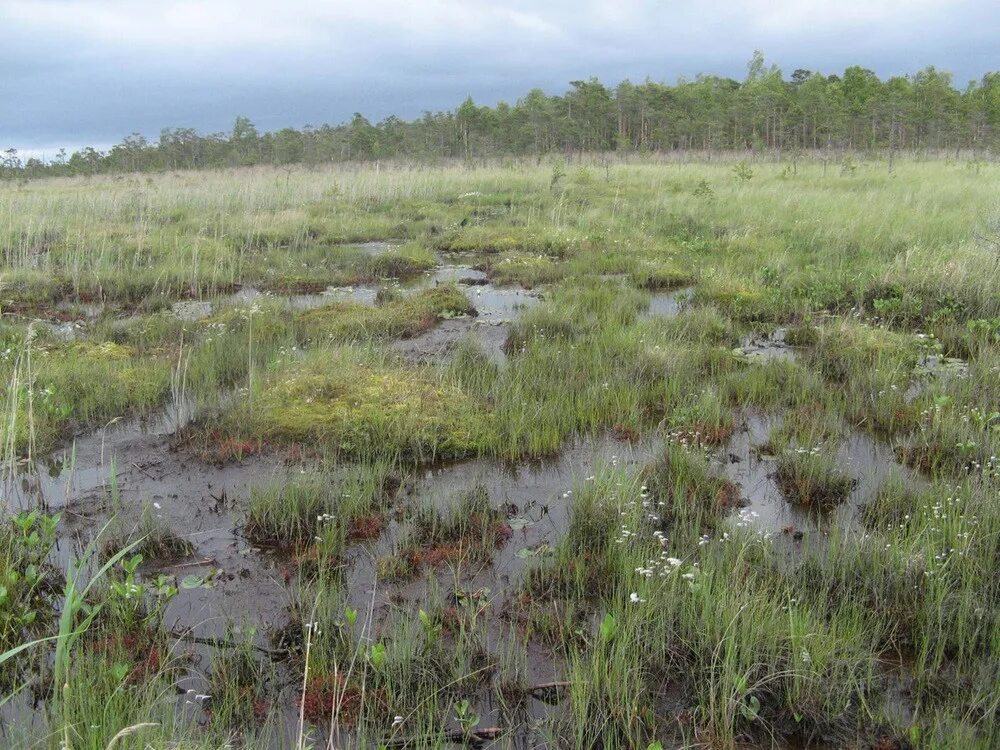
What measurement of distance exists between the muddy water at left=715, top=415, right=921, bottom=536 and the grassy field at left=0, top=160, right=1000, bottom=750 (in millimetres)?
25

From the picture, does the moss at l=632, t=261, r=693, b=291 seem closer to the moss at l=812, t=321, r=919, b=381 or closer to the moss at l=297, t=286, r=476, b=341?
the moss at l=297, t=286, r=476, b=341

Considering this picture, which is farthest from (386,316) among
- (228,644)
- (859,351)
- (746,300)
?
(228,644)

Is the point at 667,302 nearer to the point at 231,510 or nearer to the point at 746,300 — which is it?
the point at 746,300

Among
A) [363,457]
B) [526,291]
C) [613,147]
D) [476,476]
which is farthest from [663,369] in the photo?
[613,147]

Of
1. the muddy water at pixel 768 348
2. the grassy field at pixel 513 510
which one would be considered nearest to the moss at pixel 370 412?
the grassy field at pixel 513 510

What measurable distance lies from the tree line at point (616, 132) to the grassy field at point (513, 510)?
35.8m

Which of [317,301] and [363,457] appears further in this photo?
[317,301]

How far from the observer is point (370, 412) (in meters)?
5.80

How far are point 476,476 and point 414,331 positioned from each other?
3.86 meters

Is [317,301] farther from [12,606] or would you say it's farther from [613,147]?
[613,147]

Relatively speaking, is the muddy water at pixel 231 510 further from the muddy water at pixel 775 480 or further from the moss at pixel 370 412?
the muddy water at pixel 775 480

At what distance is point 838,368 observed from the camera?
6.98 metres

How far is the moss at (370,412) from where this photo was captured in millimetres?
5496

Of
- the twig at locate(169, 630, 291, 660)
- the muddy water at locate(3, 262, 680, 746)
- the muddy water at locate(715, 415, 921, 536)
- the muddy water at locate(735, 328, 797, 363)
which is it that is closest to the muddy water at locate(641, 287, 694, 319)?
the muddy water at locate(735, 328, 797, 363)
